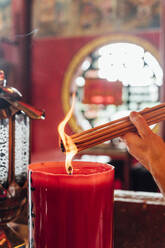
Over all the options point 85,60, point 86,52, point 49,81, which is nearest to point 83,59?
Answer: point 85,60

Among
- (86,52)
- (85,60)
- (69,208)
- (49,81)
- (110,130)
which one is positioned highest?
(86,52)

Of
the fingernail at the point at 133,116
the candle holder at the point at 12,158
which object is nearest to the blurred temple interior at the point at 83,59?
the candle holder at the point at 12,158

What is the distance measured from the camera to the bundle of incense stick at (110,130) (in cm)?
43

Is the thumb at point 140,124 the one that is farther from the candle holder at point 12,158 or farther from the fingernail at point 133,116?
the candle holder at point 12,158

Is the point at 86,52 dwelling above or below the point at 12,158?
above

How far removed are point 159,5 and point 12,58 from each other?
313 cm

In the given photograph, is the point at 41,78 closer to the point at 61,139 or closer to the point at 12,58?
the point at 12,58

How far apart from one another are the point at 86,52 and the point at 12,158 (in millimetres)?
5441

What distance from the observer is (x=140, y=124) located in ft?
1.44

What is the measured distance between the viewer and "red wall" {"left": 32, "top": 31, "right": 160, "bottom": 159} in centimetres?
591

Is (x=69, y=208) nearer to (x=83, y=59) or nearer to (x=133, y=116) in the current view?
(x=133, y=116)

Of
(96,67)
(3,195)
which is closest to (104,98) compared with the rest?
(96,67)

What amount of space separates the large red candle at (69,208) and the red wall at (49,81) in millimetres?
5490

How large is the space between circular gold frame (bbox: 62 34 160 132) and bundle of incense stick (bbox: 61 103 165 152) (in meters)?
5.08
